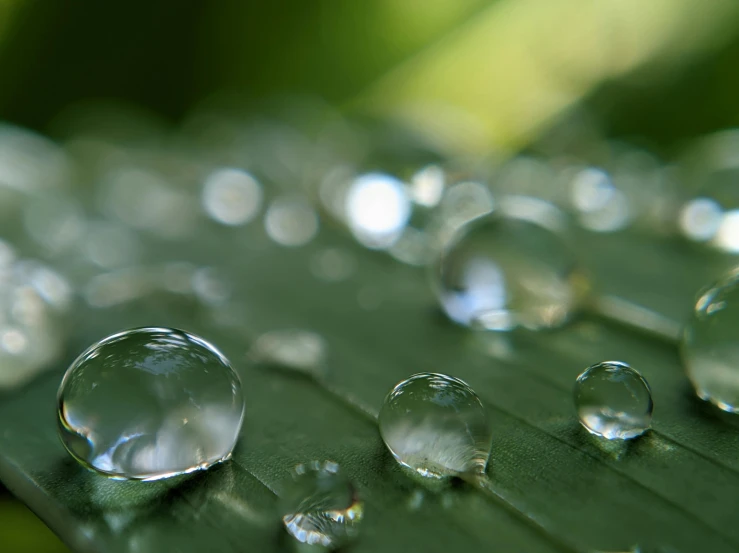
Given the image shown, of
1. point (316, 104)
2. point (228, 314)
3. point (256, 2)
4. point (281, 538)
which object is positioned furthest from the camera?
point (316, 104)

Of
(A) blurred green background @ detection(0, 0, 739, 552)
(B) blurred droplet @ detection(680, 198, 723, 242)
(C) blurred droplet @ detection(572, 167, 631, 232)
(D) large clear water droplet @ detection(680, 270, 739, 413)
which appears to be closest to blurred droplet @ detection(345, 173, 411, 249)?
(C) blurred droplet @ detection(572, 167, 631, 232)

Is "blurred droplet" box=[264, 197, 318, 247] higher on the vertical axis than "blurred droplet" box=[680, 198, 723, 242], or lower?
lower

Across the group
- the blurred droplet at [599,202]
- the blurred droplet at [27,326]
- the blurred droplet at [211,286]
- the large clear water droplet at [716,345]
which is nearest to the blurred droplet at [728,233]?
the blurred droplet at [599,202]

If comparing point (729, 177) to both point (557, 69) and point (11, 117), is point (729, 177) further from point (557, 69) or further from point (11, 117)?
point (11, 117)

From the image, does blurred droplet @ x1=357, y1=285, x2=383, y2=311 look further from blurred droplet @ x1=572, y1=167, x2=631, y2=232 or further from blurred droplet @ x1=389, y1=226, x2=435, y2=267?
blurred droplet @ x1=572, y1=167, x2=631, y2=232

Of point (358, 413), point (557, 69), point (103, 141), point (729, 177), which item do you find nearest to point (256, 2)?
point (103, 141)
